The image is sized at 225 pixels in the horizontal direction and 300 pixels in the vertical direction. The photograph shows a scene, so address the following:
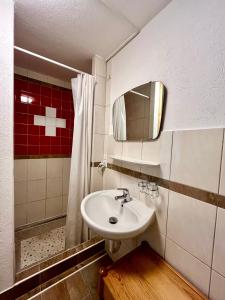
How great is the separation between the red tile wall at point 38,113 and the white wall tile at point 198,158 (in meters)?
1.72

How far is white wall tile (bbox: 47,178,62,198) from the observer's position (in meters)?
2.07

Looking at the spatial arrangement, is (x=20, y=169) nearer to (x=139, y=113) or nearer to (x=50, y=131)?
(x=50, y=131)

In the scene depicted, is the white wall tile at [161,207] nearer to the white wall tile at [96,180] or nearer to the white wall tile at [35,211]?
the white wall tile at [96,180]

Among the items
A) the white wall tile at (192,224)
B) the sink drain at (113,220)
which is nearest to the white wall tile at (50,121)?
the sink drain at (113,220)

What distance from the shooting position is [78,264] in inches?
46.5

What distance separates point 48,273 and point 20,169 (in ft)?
4.11

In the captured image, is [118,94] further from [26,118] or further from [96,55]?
[26,118]

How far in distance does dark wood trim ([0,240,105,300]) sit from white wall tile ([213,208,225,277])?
95 centimetres

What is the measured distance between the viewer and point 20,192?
1840 millimetres

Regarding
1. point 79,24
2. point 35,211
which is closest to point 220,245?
point 79,24

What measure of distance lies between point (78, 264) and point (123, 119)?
1.32 metres

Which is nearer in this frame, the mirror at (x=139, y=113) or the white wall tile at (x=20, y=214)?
the mirror at (x=139, y=113)

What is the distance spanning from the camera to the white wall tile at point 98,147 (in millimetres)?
1515

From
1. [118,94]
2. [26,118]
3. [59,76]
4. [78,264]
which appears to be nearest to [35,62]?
[59,76]
